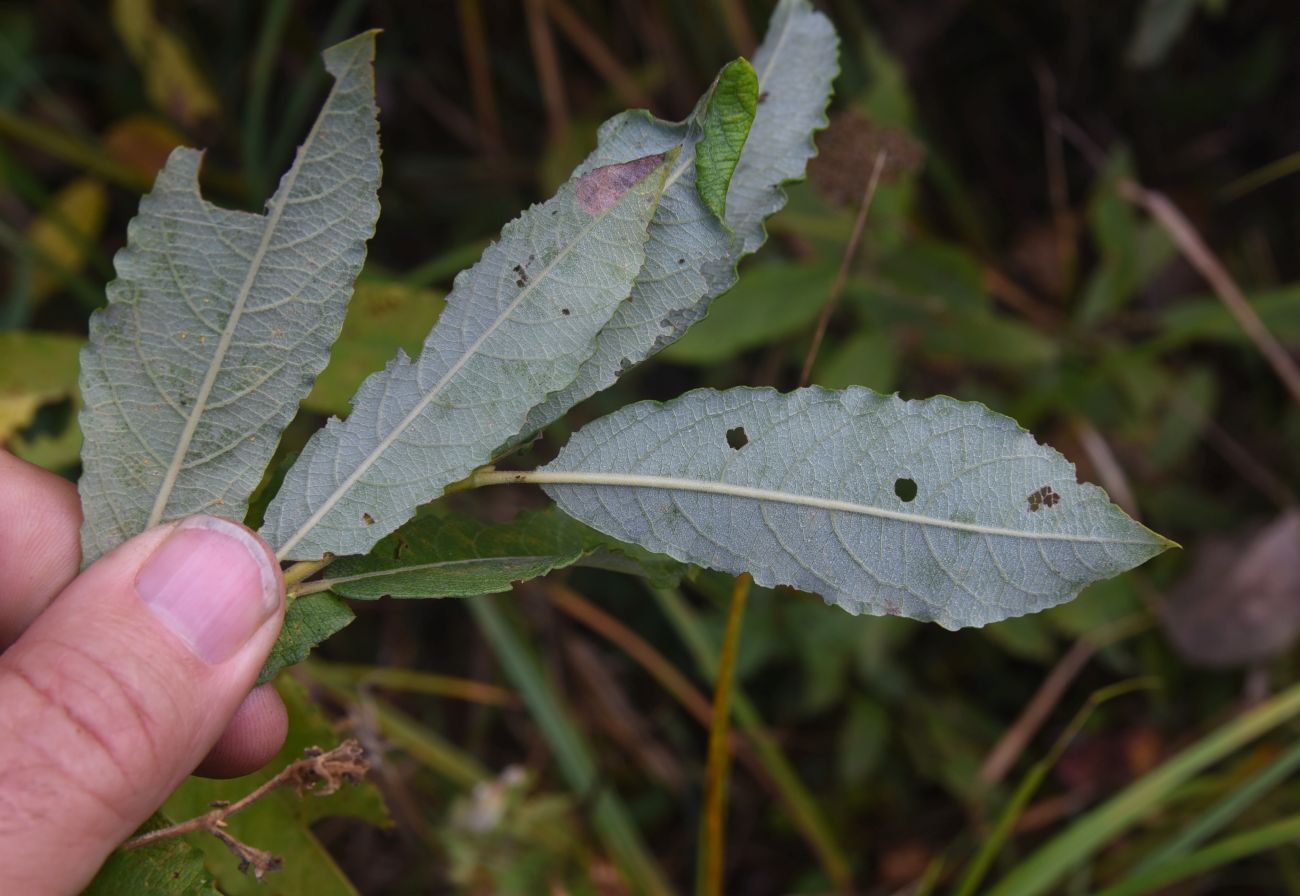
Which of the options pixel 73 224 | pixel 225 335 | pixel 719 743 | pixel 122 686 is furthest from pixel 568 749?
pixel 73 224

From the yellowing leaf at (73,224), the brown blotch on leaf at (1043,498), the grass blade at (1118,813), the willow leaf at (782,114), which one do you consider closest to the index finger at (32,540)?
the willow leaf at (782,114)

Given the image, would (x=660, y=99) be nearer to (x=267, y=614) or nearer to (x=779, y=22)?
(x=779, y=22)

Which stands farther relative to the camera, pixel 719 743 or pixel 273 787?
pixel 719 743

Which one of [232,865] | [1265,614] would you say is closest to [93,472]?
[232,865]

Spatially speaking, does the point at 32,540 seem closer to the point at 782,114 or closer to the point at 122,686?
the point at 122,686

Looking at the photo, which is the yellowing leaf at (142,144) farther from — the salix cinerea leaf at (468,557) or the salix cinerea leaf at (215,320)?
the salix cinerea leaf at (468,557)
